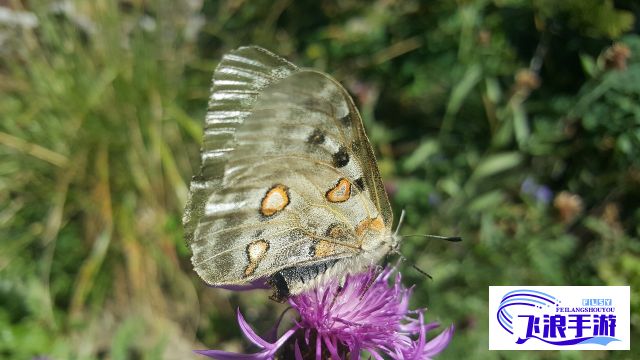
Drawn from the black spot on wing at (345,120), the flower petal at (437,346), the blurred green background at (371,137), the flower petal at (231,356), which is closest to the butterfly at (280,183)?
the black spot on wing at (345,120)

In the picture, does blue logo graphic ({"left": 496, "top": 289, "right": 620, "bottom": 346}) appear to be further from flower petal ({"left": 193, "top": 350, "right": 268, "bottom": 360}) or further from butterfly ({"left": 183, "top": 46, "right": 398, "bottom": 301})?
flower petal ({"left": 193, "top": 350, "right": 268, "bottom": 360})

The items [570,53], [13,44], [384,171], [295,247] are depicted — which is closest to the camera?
[295,247]

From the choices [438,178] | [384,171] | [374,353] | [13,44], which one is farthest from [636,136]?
[13,44]

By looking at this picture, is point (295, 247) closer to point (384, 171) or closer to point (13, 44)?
point (384, 171)

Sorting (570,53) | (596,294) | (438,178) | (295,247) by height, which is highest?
(570,53)

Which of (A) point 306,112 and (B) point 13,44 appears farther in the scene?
(B) point 13,44

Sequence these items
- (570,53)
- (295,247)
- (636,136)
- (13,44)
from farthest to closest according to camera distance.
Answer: (13,44), (570,53), (636,136), (295,247)

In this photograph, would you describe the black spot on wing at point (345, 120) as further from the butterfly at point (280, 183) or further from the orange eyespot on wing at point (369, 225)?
the orange eyespot on wing at point (369, 225)
